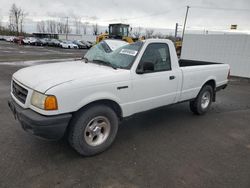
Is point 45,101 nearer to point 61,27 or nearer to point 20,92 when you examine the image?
point 20,92

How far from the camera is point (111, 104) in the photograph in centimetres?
333

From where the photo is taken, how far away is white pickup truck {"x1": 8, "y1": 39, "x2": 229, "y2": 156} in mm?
2691

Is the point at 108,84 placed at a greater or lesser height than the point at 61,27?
lesser

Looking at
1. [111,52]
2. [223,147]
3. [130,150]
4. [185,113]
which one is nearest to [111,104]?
[130,150]

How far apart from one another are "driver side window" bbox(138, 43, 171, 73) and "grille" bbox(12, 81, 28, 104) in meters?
1.83

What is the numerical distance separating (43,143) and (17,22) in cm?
8810

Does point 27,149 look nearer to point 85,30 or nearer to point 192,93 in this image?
point 192,93

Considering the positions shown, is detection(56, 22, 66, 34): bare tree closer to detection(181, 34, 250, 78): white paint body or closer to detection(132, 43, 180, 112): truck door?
detection(181, 34, 250, 78): white paint body

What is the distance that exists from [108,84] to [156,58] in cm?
129

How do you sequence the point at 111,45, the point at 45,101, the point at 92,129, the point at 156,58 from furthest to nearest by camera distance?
the point at 111,45
the point at 156,58
the point at 92,129
the point at 45,101

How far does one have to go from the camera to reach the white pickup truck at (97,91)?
269 centimetres

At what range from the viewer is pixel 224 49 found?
1197cm

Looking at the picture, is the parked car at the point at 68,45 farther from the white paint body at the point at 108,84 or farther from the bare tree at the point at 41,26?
the bare tree at the point at 41,26

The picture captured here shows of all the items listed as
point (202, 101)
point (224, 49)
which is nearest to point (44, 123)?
point (202, 101)
